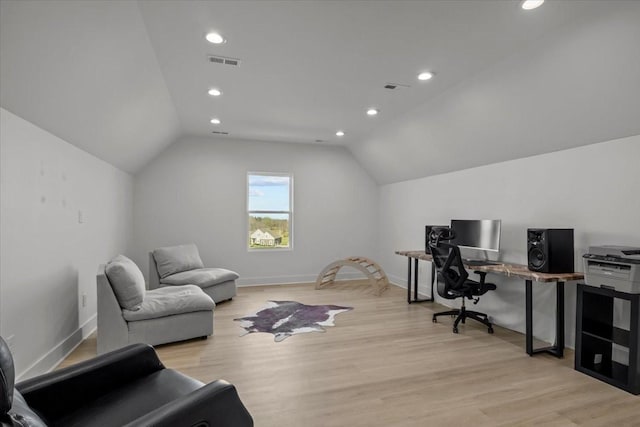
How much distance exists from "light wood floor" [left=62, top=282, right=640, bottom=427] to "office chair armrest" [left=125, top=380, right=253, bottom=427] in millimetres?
910

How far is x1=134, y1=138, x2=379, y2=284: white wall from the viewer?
19.5 feet

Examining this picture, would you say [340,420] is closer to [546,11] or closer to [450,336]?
[450,336]

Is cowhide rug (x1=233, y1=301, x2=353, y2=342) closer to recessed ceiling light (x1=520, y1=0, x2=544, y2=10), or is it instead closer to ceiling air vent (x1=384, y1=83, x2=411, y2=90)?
ceiling air vent (x1=384, y1=83, x2=411, y2=90)

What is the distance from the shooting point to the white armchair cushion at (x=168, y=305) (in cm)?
330

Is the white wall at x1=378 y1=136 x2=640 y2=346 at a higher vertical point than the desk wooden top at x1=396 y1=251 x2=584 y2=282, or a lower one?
higher

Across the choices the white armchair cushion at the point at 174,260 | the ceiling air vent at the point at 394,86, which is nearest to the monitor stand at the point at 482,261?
the ceiling air vent at the point at 394,86

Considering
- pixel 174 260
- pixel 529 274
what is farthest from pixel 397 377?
pixel 174 260

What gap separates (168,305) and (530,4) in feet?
12.7

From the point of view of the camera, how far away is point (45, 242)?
2.79 meters

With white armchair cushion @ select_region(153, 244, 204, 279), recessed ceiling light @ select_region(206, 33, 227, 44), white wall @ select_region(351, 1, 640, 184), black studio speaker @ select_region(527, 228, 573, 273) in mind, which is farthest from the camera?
white armchair cushion @ select_region(153, 244, 204, 279)

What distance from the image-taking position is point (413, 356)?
10.5 feet

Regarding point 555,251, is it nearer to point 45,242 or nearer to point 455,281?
point 455,281

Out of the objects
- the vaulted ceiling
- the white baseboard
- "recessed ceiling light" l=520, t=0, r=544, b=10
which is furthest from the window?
"recessed ceiling light" l=520, t=0, r=544, b=10

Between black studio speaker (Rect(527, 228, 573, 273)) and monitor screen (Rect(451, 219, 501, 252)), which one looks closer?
black studio speaker (Rect(527, 228, 573, 273))
